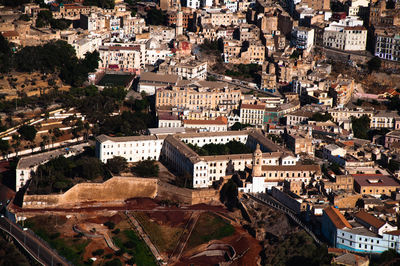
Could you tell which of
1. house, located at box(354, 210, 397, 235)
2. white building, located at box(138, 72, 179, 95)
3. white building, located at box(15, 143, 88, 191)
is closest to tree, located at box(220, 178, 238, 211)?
house, located at box(354, 210, 397, 235)

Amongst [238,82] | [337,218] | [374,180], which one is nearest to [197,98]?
[238,82]

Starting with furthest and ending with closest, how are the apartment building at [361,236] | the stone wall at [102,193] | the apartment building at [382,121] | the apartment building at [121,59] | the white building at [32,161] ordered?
the apartment building at [121,59] → the apartment building at [382,121] → the white building at [32,161] → the stone wall at [102,193] → the apartment building at [361,236]

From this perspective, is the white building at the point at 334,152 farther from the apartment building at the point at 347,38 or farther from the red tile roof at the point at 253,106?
the apartment building at the point at 347,38

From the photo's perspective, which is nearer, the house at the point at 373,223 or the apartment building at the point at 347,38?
the house at the point at 373,223

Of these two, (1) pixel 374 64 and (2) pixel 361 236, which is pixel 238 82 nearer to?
(1) pixel 374 64

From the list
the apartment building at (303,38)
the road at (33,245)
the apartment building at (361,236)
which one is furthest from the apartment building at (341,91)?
the road at (33,245)

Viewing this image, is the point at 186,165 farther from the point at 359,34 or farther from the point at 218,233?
the point at 359,34

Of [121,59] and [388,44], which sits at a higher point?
[388,44]
